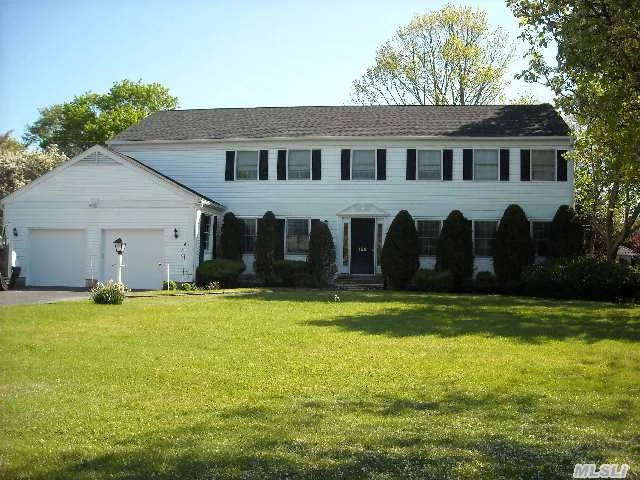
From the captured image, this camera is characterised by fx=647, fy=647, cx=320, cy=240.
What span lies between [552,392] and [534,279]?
14700 millimetres

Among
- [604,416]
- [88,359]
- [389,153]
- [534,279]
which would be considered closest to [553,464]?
[604,416]

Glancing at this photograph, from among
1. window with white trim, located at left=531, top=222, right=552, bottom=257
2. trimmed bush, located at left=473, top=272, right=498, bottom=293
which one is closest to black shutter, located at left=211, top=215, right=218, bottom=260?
trimmed bush, located at left=473, top=272, right=498, bottom=293

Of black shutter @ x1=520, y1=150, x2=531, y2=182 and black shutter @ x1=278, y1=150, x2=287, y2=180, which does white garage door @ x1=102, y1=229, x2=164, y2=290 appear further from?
black shutter @ x1=520, y1=150, x2=531, y2=182

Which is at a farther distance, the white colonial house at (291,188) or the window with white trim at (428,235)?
the window with white trim at (428,235)

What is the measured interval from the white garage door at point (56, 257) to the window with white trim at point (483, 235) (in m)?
15.0

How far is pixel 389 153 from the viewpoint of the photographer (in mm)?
25719

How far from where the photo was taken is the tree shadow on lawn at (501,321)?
40.2 feet

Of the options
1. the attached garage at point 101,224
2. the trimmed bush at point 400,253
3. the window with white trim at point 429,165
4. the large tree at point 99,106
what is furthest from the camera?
the large tree at point 99,106

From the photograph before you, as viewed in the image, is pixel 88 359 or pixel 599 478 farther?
pixel 88 359

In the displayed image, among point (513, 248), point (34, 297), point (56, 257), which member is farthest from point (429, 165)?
point (34, 297)

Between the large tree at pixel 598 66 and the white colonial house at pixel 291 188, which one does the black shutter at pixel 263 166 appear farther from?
the large tree at pixel 598 66

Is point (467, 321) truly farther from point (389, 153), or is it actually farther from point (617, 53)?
point (389, 153)

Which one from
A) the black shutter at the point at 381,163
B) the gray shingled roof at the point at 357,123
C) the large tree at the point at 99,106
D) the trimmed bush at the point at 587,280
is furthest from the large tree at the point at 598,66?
the large tree at the point at 99,106

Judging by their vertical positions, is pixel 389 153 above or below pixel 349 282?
above
